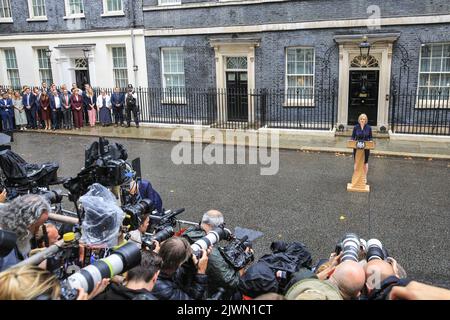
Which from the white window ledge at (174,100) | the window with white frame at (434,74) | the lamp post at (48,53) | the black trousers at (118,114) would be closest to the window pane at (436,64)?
the window with white frame at (434,74)

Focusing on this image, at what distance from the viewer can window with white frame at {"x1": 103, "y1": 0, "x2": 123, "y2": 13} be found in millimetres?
20812

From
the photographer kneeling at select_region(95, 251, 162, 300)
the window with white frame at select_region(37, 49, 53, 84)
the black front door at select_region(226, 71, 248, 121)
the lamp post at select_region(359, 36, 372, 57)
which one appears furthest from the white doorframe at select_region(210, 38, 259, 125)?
the photographer kneeling at select_region(95, 251, 162, 300)

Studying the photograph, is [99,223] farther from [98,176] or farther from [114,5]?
[114,5]

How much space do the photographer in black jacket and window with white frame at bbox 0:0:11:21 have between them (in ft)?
80.7

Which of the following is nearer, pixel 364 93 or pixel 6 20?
pixel 364 93

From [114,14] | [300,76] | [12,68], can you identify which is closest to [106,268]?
[300,76]

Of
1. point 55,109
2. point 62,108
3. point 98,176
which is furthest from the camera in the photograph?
point 62,108

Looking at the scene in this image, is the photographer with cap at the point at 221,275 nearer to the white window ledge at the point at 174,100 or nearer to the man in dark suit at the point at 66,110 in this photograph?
the white window ledge at the point at 174,100

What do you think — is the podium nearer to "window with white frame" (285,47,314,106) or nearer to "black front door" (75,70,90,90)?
"window with white frame" (285,47,314,106)

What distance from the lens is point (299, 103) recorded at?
1778 cm

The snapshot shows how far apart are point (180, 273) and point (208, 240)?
0.48m

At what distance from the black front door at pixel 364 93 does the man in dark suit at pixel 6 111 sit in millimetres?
14339
